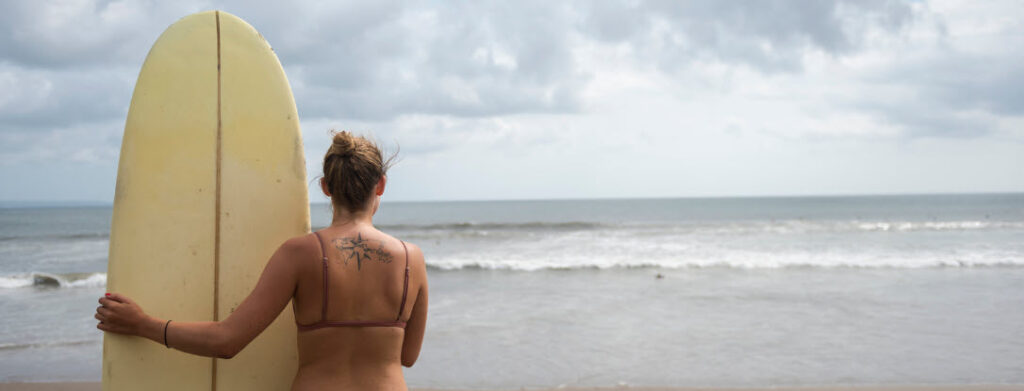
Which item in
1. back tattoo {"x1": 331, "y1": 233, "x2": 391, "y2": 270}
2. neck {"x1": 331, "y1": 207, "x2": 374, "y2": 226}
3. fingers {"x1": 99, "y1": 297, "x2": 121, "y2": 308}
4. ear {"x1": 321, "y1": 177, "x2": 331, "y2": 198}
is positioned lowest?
fingers {"x1": 99, "y1": 297, "x2": 121, "y2": 308}

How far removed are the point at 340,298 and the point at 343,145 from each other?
372 mm

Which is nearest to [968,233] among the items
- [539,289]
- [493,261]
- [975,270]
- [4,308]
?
[975,270]

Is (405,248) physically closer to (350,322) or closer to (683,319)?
(350,322)

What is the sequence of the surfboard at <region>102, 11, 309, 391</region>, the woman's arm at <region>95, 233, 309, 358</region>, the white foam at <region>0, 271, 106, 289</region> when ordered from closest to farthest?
the woman's arm at <region>95, 233, 309, 358</region> → the surfboard at <region>102, 11, 309, 391</region> → the white foam at <region>0, 271, 106, 289</region>

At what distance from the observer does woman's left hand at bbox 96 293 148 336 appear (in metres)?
1.75

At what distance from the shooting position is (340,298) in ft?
5.32

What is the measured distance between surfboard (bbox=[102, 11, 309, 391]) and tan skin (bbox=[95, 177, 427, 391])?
334 millimetres

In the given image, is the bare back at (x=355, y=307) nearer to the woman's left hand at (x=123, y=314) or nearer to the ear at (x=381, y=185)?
the ear at (x=381, y=185)

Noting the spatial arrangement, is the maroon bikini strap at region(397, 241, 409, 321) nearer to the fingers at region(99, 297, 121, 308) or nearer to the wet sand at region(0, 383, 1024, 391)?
the fingers at region(99, 297, 121, 308)

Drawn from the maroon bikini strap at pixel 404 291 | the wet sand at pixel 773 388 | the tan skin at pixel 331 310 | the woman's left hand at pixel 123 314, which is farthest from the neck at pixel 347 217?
the wet sand at pixel 773 388

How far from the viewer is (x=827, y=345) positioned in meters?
5.12

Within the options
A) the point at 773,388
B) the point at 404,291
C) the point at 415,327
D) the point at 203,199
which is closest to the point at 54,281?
the point at 203,199

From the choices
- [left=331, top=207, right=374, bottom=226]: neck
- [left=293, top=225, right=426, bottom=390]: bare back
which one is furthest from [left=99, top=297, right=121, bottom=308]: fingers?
[left=331, top=207, right=374, bottom=226]: neck

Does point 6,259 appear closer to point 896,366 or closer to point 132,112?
point 132,112
